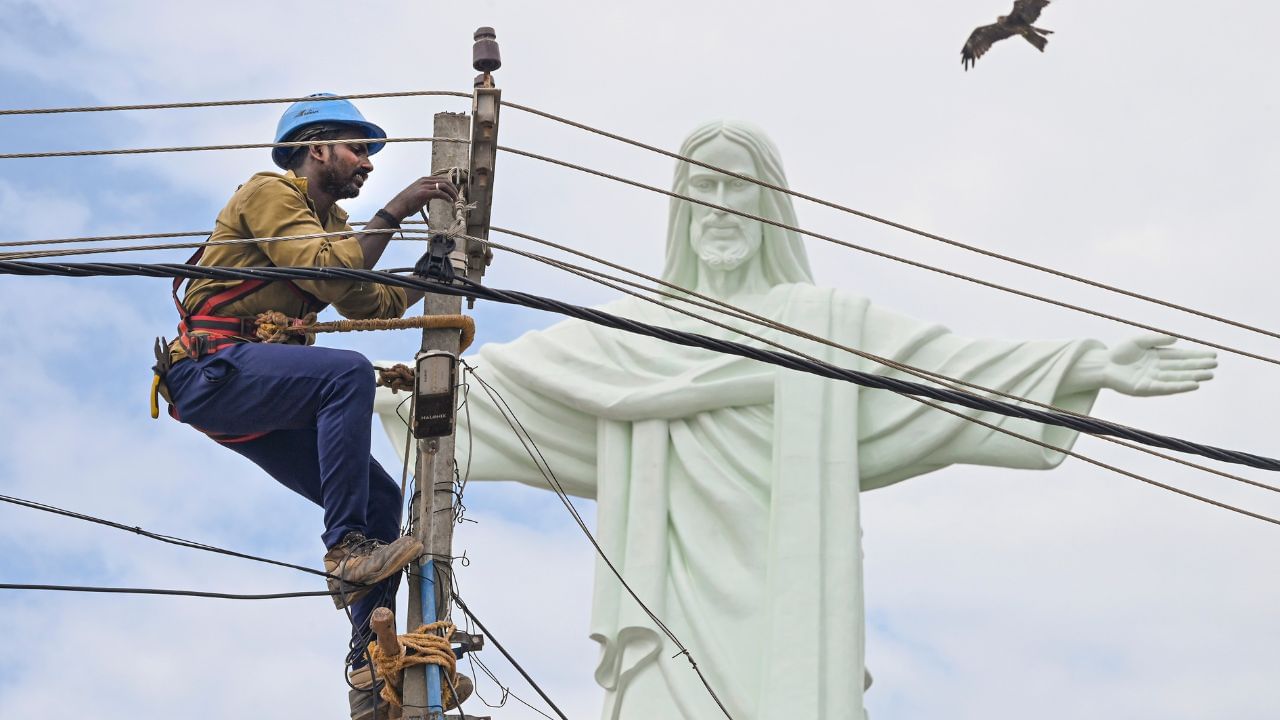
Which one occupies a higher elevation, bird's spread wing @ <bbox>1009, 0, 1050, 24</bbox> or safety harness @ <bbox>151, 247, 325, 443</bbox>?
bird's spread wing @ <bbox>1009, 0, 1050, 24</bbox>

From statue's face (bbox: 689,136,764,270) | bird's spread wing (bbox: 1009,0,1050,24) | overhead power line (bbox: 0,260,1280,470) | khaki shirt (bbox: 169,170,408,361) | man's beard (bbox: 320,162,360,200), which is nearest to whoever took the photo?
overhead power line (bbox: 0,260,1280,470)

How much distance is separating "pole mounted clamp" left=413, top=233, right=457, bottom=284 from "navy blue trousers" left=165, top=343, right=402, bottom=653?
1.28 ft

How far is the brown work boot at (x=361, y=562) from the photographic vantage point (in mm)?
7934

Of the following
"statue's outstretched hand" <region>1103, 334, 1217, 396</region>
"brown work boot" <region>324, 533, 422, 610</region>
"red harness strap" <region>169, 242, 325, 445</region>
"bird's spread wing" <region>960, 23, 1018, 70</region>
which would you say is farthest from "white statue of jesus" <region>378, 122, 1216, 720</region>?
"red harness strap" <region>169, 242, 325, 445</region>

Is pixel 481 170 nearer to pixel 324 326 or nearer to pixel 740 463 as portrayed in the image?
pixel 324 326

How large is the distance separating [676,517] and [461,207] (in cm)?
355

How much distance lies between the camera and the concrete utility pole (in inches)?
312

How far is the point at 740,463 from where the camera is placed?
1152cm

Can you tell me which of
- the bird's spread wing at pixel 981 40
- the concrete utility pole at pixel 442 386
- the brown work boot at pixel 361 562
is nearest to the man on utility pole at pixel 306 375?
the brown work boot at pixel 361 562

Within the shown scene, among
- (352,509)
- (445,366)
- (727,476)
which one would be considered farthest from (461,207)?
(727,476)

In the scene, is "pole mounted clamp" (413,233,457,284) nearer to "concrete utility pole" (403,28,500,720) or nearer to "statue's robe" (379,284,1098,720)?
"concrete utility pole" (403,28,500,720)

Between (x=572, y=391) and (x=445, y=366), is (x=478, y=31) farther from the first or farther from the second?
(x=572, y=391)

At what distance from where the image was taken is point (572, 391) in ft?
38.8

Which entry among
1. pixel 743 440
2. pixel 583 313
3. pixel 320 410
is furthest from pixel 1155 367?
pixel 320 410
